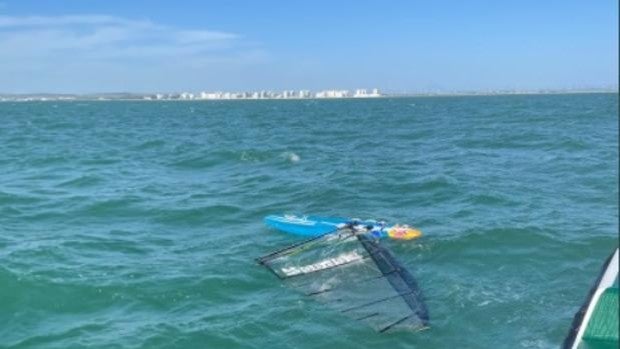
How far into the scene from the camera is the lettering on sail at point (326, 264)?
1894cm

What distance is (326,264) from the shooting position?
19.6 m

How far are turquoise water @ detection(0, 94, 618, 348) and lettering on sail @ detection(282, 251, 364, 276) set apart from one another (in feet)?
2.33

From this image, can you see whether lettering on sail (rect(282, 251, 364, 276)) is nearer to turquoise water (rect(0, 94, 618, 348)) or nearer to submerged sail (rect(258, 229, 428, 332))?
submerged sail (rect(258, 229, 428, 332))

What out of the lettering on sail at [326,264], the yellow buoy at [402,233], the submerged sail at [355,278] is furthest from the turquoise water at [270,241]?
the lettering on sail at [326,264]

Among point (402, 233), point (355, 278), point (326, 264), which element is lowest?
point (355, 278)

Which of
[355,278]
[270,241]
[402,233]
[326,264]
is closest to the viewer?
[355,278]

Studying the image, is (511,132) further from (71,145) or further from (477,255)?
A: (477,255)

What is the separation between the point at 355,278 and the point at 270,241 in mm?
5020

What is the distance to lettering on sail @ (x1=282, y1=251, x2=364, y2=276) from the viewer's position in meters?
18.9

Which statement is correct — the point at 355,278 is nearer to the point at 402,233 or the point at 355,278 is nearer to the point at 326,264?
the point at 326,264

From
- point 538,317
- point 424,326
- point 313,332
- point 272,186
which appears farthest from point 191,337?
point 272,186

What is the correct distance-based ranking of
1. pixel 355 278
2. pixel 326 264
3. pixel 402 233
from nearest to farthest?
pixel 355 278 → pixel 326 264 → pixel 402 233

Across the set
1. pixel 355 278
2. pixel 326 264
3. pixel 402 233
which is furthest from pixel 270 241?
pixel 355 278

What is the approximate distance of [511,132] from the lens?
60.7m
